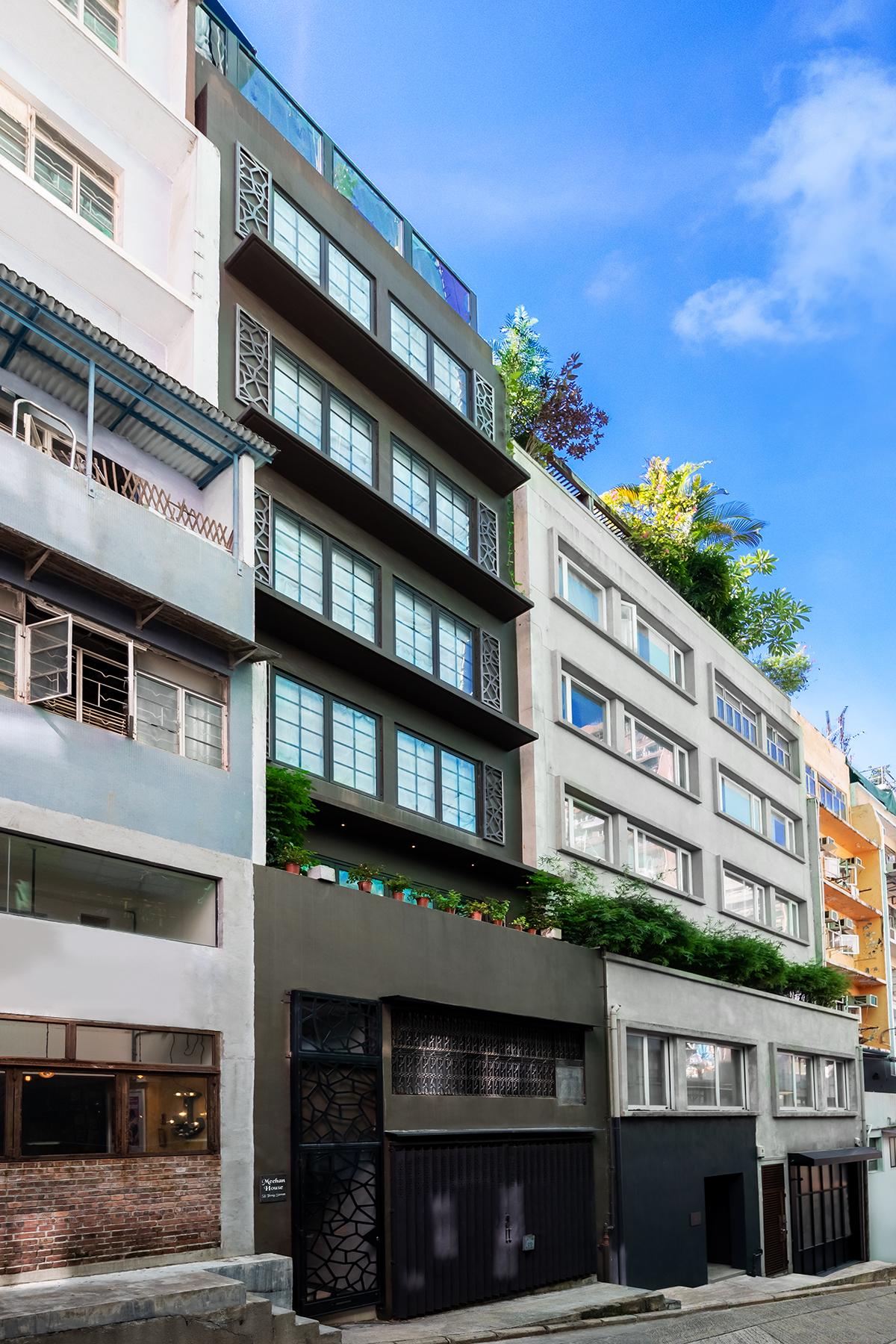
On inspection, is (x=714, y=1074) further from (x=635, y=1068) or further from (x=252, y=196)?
(x=252, y=196)

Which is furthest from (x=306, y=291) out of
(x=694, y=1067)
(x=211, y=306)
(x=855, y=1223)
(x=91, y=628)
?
(x=855, y=1223)

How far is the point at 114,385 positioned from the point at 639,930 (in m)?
14.5

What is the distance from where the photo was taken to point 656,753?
111 feet

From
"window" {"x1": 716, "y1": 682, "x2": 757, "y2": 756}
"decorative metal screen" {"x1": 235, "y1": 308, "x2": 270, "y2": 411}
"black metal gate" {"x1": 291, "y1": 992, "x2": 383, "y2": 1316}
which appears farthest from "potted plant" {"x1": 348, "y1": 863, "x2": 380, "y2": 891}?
"window" {"x1": 716, "y1": 682, "x2": 757, "y2": 756}

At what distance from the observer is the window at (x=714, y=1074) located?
28297 mm

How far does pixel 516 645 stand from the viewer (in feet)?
91.7

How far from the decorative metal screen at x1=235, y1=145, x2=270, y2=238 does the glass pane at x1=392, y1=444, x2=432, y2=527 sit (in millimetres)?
4805

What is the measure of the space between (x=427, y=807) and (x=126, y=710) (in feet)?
30.3

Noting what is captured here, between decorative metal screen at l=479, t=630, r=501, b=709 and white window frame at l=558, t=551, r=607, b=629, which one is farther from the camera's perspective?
white window frame at l=558, t=551, r=607, b=629

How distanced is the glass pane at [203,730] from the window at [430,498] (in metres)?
7.98

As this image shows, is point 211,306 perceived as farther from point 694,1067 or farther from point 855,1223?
point 855,1223

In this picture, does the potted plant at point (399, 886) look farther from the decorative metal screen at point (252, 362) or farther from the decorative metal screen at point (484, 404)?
the decorative metal screen at point (484, 404)

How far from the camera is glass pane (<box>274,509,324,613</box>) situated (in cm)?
2133

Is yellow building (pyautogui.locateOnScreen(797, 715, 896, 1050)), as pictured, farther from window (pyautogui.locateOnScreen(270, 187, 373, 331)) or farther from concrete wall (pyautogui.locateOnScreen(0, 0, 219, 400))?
concrete wall (pyautogui.locateOnScreen(0, 0, 219, 400))
